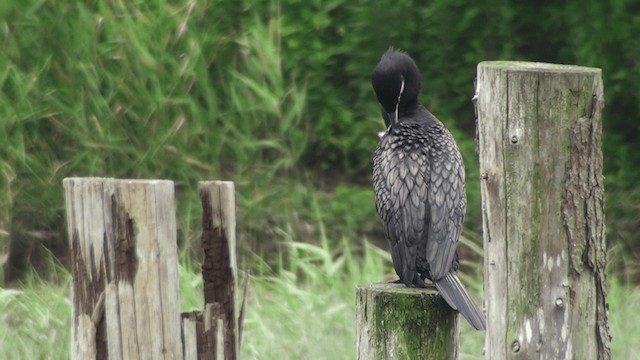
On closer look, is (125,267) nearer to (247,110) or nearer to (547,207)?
(547,207)

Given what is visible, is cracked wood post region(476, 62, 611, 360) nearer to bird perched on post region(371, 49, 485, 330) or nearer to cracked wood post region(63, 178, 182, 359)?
bird perched on post region(371, 49, 485, 330)

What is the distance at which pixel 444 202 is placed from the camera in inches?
147

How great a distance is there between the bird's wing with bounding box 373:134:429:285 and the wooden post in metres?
0.38

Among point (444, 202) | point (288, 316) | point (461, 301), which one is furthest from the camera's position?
point (288, 316)

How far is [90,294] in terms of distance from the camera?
282 cm

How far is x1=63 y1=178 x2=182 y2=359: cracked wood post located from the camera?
9.09 ft

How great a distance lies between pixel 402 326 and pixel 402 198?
2.06ft

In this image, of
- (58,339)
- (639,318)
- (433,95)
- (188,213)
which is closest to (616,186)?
(433,95)

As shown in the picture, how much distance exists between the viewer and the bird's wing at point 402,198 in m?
3.70

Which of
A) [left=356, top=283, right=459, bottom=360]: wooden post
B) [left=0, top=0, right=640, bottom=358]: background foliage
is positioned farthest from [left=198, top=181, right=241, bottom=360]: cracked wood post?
[left=0, top=0, right=640, bottom=358]: background foliage

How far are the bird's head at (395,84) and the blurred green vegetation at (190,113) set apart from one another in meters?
2.10

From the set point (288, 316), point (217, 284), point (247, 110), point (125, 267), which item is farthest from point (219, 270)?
point (247, 110)

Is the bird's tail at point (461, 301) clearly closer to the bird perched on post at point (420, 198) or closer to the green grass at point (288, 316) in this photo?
the bird perched on post at point (420, 198)

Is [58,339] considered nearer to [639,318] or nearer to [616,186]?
[639,318]
